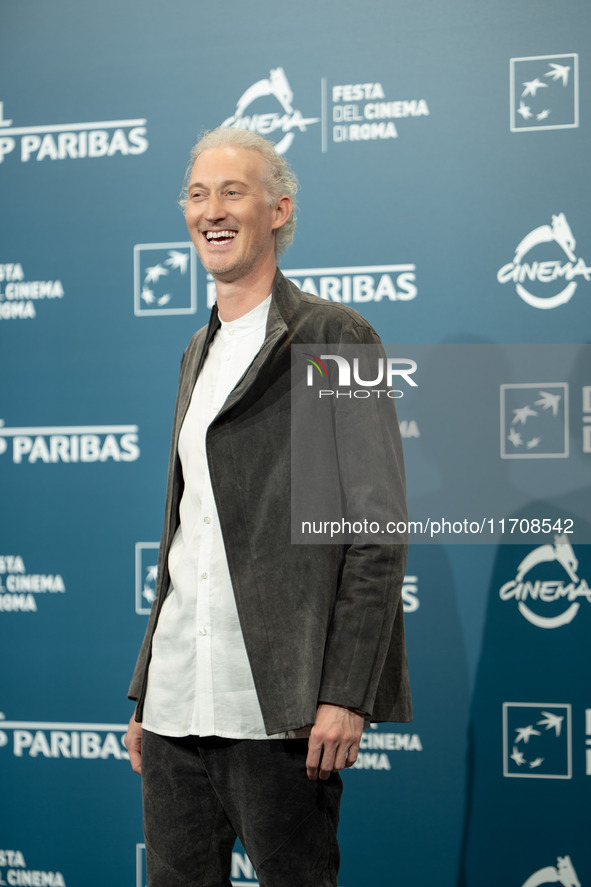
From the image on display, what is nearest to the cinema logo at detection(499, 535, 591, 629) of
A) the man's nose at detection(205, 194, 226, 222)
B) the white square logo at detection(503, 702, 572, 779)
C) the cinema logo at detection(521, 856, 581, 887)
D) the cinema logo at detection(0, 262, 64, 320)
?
the white square logo at detection(503, 702, 572, 779)

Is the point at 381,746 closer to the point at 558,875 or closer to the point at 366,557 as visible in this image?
the point at 558,875

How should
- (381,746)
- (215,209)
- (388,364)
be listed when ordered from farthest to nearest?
(381,746) < (388,364) < (215,209)

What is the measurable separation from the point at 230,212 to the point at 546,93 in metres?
1.12

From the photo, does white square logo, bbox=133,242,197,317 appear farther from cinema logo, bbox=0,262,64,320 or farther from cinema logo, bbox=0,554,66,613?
cinema logo, bbox=0,554,66,613

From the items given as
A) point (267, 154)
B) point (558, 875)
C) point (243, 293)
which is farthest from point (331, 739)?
point (558, 875)

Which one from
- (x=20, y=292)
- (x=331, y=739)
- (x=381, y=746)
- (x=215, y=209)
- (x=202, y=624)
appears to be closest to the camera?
(x=331, y=739)

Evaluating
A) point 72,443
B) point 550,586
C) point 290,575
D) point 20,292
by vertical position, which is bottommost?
point 550,586

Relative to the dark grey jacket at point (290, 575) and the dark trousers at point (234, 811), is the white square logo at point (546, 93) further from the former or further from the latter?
the dark trousers at point (234, 811)

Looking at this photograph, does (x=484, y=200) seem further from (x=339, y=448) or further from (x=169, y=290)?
(x=339, y=448)

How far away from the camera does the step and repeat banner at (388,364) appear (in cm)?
228

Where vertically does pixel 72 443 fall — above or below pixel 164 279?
below

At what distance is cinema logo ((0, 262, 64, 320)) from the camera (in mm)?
2625

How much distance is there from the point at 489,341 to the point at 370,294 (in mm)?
332

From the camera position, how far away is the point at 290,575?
143 cm
